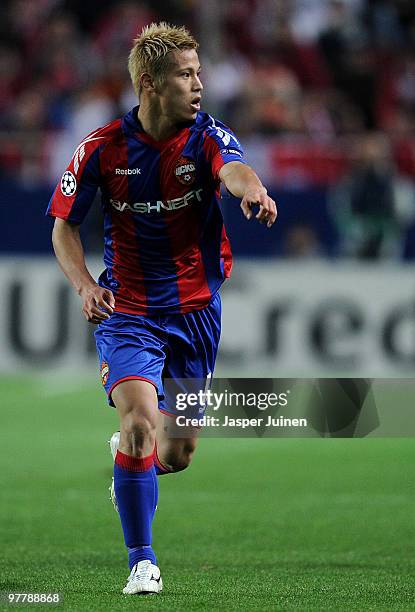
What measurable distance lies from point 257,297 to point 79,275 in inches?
309

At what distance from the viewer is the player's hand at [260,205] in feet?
15.4

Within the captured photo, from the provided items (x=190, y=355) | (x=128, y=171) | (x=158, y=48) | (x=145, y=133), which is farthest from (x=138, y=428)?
(x=158, y=48)

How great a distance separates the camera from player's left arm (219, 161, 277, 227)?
186 inches

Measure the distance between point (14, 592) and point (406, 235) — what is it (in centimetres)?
1028

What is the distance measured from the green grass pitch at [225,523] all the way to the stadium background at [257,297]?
2 cm

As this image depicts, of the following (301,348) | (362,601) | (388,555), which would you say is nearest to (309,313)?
(301,348)

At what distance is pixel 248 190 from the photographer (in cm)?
492

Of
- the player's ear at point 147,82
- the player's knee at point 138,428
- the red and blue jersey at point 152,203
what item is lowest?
the player's knee at point 138,428

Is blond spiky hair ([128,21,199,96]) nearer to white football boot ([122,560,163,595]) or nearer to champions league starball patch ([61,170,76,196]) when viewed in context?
champions league starball patch ([61,170,76,196])

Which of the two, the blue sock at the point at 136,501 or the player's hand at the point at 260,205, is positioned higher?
the player's hand at the point at 260,205

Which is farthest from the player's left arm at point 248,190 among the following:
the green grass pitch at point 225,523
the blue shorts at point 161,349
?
the green grass pitch at point 225,523

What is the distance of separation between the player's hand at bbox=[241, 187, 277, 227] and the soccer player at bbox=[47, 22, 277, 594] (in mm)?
255

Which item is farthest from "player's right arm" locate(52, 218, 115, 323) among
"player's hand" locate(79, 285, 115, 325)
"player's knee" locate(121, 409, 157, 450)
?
"player's knee" locate(121, 409, 157, 450)

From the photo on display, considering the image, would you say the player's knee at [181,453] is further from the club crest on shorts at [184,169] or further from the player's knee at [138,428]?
the club crest on shorts at [184,169]
